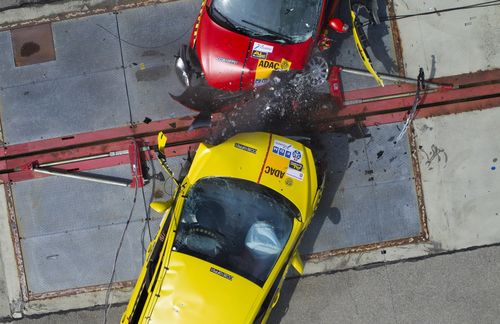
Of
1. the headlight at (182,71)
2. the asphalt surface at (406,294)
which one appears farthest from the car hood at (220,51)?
the asphalt surface at (406,294)

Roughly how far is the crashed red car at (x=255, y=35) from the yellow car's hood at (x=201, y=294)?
2.23 m

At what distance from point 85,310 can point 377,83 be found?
4.97 meters

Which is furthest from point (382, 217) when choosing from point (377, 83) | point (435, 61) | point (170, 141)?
point (170, 141)

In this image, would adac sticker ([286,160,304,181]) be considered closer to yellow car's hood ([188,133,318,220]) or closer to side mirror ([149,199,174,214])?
yellow car's hood ([188,133,318,220])

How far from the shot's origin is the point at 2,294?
18.8 feet

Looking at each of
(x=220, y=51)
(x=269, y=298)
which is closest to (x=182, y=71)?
(x=220, y=51)

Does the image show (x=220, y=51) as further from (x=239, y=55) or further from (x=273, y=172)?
(x=273, y=172)

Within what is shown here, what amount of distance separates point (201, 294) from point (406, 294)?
114 inches

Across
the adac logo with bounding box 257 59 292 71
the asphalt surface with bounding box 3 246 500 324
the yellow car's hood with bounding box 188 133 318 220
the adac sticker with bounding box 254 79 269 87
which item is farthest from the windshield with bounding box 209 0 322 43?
the asphalt surface with bounding box 3 246 500 324

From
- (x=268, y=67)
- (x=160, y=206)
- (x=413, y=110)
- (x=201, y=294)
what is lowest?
(x=201, y=294)

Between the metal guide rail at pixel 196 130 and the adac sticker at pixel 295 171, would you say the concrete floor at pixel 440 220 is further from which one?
the adac sticker at pixel 295 171

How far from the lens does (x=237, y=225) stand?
15.6 feet

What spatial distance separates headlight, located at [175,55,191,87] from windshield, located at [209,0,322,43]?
79 centimetres

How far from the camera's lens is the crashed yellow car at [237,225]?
4.54 meters
